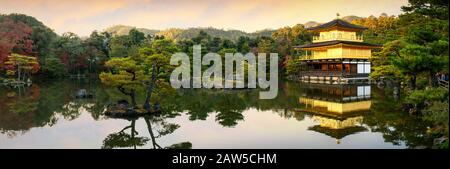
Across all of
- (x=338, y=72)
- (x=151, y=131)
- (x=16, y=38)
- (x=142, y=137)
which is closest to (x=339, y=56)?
(x=338, y=72)

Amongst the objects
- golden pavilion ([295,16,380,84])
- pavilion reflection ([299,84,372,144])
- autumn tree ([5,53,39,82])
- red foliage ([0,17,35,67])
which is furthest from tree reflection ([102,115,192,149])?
red foliage ([0,17,35,67])

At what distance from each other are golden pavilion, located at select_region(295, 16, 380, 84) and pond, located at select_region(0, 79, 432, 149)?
14.3m

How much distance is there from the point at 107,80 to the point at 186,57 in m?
18.6

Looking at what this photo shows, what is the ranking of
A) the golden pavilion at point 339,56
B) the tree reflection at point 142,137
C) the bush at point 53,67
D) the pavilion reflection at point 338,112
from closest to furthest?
1. the tree reflection at point 142,137
2. the pavilion reflection at point 338,112
3. the golden pavilion at point 339,56
4. the bush at point 53,67

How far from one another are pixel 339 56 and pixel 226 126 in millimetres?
23651

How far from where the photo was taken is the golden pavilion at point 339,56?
33.4 metres

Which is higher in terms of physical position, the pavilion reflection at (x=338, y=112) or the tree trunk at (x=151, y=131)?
the pavilion reflection at (x=338, y=112)

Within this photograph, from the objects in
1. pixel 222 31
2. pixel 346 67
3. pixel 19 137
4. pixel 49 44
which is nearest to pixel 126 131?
pixel 19 137

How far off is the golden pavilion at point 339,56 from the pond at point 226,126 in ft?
47.1

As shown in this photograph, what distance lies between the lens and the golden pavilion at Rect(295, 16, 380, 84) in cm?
3341

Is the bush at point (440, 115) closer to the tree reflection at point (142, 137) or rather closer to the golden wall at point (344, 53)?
the tree reflection at point (142, 137)

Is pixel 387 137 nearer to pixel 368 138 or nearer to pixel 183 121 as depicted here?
pixel 368 138

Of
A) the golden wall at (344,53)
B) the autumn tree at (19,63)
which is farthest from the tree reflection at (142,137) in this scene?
the autumn tree at (19,63)

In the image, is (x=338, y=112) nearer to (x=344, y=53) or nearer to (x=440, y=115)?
(x=440, y=115)
